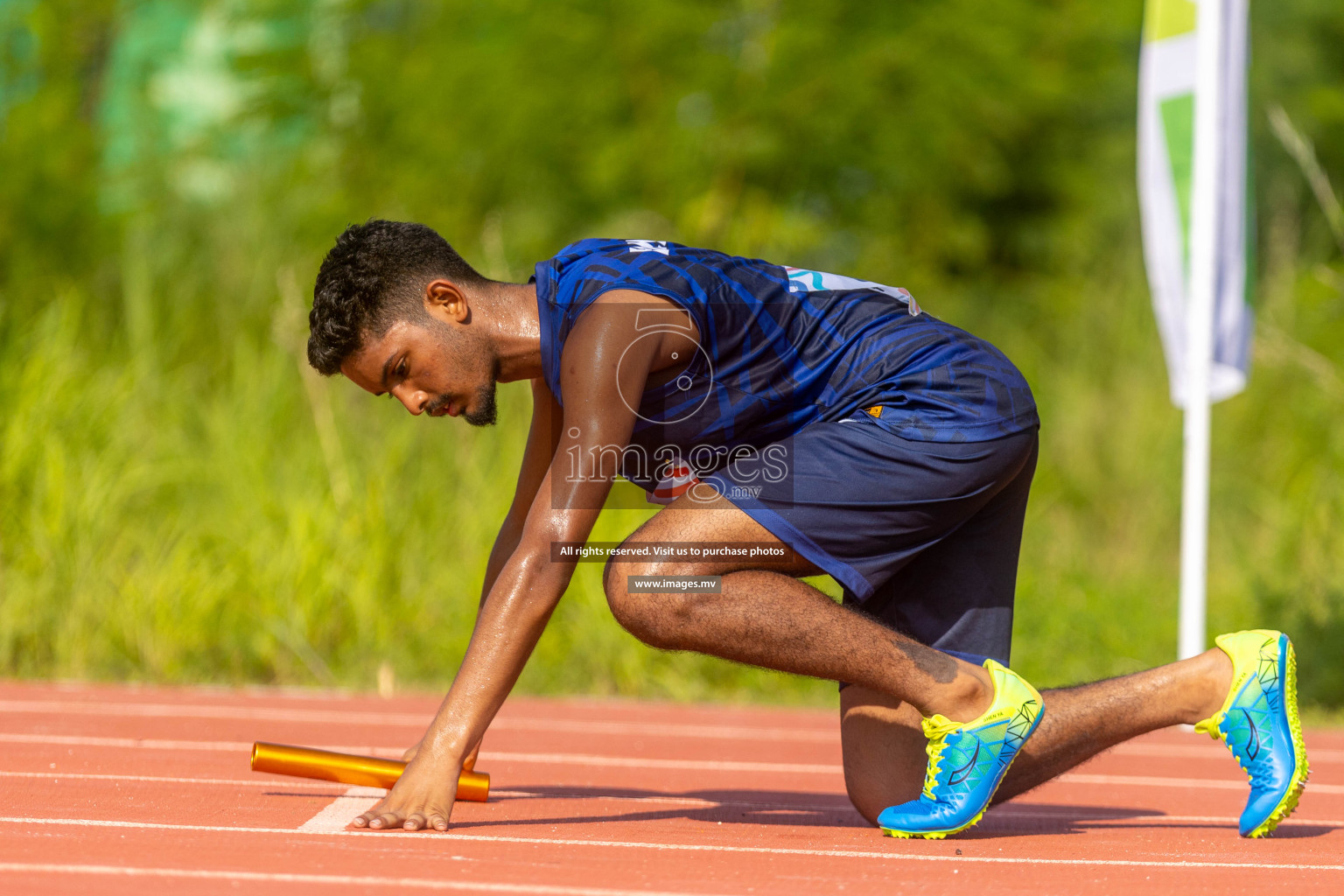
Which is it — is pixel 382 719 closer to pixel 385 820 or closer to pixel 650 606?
pixel 385 820

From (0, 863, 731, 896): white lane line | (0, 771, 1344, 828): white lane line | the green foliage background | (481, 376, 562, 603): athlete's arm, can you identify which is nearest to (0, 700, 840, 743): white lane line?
the green foliage background

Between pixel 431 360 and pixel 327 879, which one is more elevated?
pixel 431 360

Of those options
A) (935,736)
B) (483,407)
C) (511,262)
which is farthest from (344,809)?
(511,262)

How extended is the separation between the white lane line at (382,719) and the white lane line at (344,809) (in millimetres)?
1820

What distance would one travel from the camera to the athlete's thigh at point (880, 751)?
367cm

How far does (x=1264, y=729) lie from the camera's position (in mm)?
3537

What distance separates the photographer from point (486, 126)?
39.6 feet

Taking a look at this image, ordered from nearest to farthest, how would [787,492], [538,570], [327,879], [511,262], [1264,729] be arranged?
[327,879] → [538,570] → [787,492] → [1264,729] → [511,262]

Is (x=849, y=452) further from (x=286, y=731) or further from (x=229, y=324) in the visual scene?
(x=229, y=324)

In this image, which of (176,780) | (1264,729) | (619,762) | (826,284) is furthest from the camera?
(619,762)

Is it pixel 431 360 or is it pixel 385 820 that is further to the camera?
Result: pixel 431 360

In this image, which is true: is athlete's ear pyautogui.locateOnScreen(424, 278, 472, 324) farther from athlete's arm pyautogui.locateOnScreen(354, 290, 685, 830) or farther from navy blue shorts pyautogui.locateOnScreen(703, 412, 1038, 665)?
navy blue shorts pyautogui.locateOnScreen(703, 412, 1038, 665)

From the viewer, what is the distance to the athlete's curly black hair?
10.9 ft

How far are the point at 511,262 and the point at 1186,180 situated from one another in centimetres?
558
